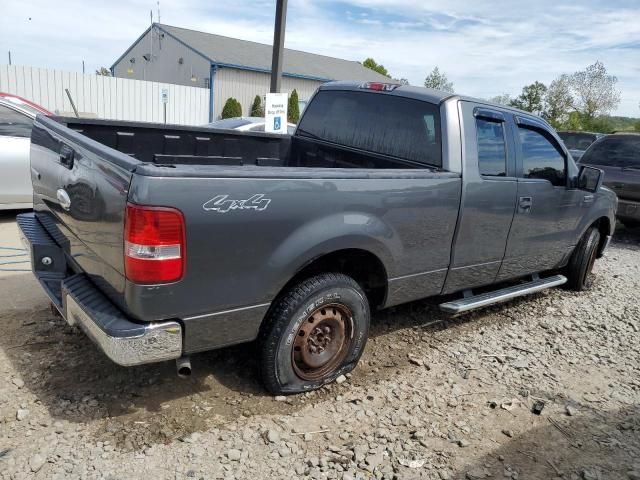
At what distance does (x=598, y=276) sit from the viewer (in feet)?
21.1

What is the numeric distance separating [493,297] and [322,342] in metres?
1.75

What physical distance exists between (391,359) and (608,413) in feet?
4.77

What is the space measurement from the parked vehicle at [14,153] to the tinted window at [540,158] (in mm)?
5683

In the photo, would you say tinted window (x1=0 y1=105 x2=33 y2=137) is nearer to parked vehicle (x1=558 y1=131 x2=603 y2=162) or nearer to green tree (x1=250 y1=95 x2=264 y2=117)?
parked vehicle (x1=558 y1=131 x2=603 y2=162)

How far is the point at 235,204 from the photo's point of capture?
8.26 feet

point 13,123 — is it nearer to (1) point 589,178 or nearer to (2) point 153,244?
Result: (2) point 153,244

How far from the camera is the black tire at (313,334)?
2982mm

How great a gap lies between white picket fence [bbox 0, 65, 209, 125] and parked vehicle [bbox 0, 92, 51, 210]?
1194cm

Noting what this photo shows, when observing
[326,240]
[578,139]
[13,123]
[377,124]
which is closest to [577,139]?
[578,139]

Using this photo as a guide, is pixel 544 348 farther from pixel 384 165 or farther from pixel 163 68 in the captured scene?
pixel 163 68

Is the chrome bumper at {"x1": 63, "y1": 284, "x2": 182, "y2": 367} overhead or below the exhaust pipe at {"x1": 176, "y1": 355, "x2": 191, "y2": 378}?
overhead

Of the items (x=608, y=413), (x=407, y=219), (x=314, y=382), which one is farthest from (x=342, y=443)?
(x=608, y=413)

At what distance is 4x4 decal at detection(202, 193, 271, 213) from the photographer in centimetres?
245

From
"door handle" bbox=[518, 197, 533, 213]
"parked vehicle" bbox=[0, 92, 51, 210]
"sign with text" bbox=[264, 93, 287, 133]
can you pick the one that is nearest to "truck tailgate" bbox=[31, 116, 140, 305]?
"door handle" bbox=[518, 197, 533, 213]
